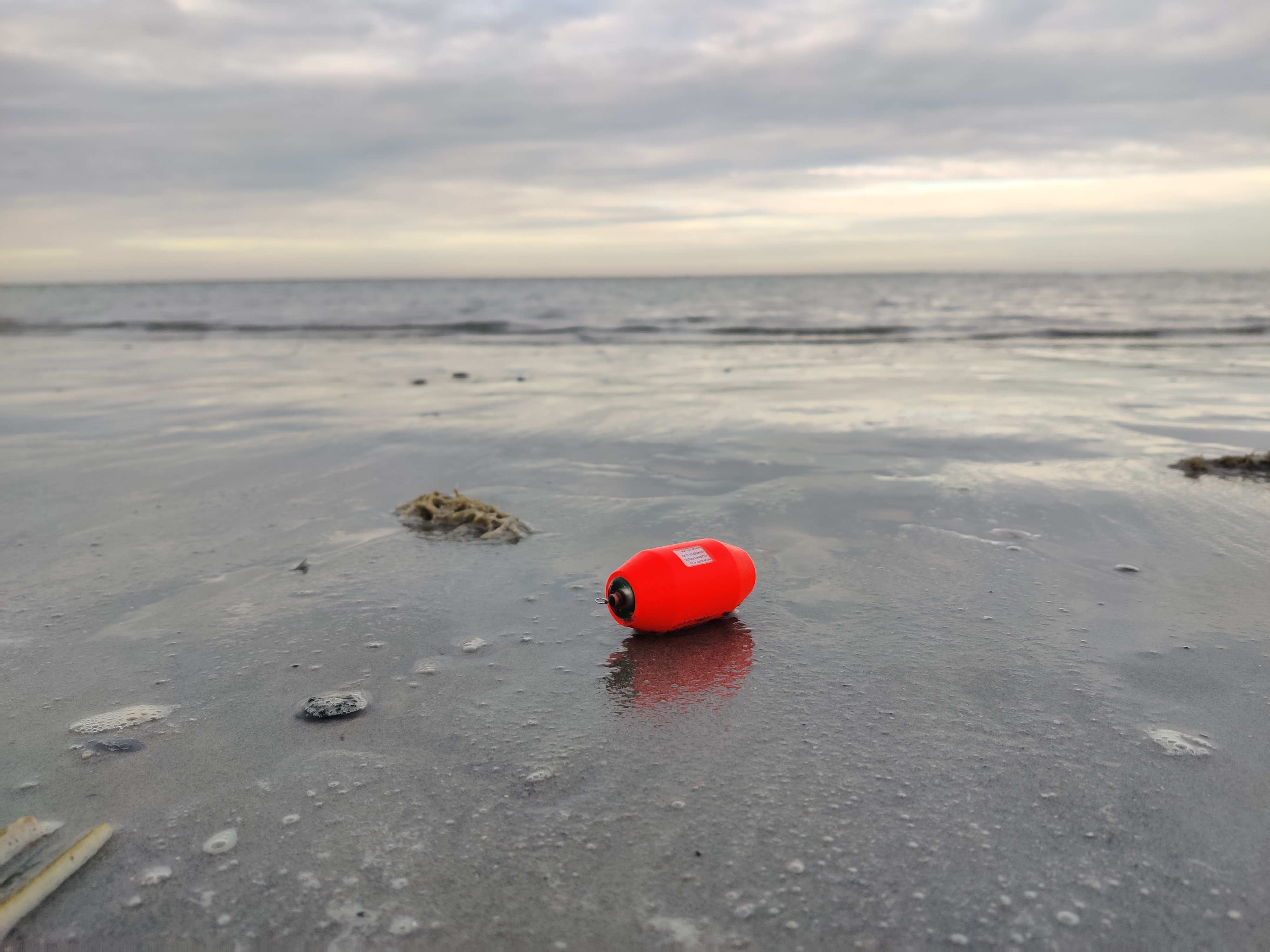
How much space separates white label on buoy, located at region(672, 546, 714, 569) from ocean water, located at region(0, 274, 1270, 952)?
0.27m

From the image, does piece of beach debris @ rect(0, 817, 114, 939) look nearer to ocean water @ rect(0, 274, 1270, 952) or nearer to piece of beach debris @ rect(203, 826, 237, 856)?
ocean water @ rect(0, 274, 1270, 952)

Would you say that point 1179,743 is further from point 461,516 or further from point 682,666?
point 461,516

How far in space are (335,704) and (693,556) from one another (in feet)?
4.06

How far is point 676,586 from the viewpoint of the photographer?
9.43 ft

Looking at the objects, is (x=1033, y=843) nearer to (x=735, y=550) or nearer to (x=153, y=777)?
(x=735, y=550)

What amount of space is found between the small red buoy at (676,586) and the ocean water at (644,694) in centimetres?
13

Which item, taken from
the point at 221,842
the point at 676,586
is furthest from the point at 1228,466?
the point at 221,842

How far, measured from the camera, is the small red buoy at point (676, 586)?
285 centimetres

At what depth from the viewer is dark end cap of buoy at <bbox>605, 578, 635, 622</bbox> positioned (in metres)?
2.84

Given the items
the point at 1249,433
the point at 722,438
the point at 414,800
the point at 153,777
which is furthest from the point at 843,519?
the point at 1249,433

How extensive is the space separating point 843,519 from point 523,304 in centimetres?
3237

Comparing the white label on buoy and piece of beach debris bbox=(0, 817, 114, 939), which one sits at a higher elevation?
the white label on buoy

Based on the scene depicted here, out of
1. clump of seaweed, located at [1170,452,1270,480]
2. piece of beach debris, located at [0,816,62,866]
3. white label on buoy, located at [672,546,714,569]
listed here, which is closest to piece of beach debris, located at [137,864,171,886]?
piece of beach debris, located at [0,816,62,866]

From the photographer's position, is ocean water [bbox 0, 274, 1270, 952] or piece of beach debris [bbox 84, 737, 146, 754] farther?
piece of beach debris [bbox 84, 737, 146, 754]
